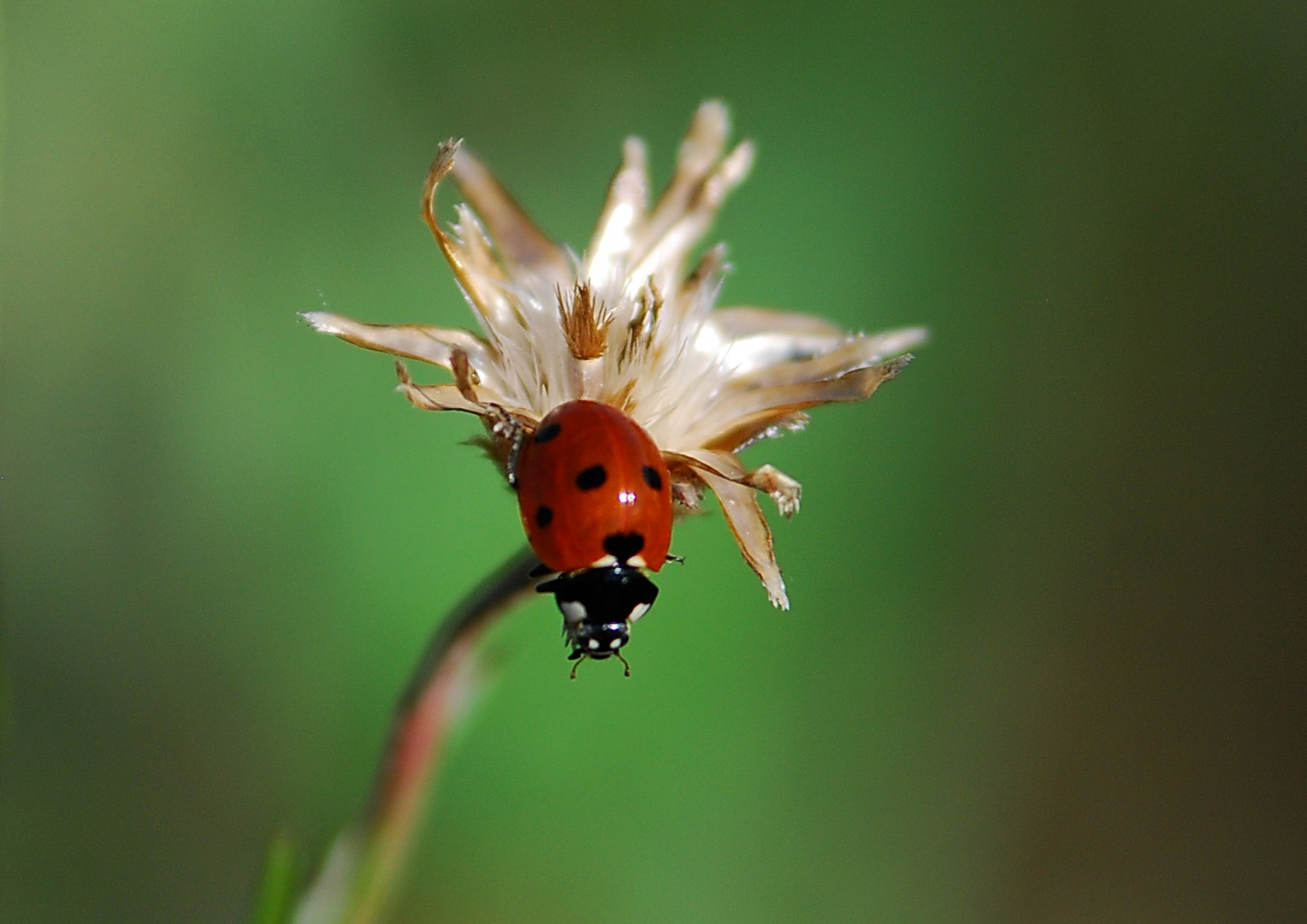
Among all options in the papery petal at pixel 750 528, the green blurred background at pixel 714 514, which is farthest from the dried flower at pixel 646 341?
the green blurred background at pixel 714 514

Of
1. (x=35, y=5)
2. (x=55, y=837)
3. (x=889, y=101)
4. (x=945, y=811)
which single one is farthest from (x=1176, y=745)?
(x=35, y=5)

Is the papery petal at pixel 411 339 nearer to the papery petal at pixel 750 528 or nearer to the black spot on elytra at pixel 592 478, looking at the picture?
the black spot on elytra at pixel 592 478

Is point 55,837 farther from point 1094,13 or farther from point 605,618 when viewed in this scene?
point 1094,13

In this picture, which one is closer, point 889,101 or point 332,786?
point 332,786

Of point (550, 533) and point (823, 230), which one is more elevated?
point (823, 230)

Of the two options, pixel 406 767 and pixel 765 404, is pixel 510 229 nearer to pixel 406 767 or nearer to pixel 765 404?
pixel 765 404

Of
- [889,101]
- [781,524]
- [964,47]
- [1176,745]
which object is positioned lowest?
[1176,745]
